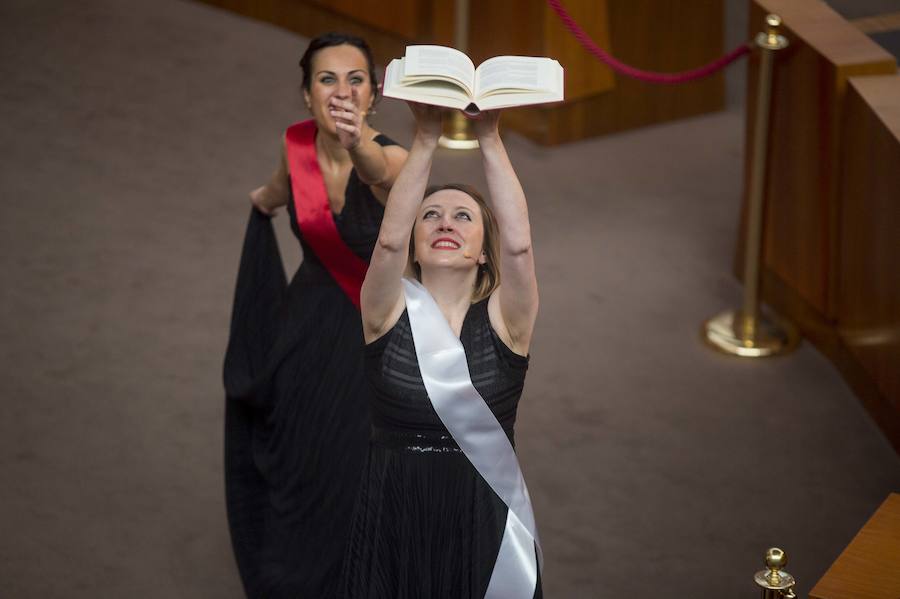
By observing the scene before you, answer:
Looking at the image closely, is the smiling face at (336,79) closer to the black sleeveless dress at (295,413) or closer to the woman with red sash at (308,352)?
the woman with red sash at (308,352)

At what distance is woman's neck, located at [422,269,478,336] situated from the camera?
10.3 ft

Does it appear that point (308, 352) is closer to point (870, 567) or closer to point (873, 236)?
point (870, 567)

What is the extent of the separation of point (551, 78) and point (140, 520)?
93.5 inches

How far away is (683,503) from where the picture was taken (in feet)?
15.6

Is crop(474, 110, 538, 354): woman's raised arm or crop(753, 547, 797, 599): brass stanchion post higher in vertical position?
crop(474, 110, 538, 354): woman's raised arm

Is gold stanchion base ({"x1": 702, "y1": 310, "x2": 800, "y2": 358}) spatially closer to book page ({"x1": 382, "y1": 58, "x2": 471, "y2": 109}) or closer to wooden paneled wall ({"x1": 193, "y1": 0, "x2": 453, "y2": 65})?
wooden paneled wall ({"x1": 193, "y1": 0, "x2": 453, "y2": 65})

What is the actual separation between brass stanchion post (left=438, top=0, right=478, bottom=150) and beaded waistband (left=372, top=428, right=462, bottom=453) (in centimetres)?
406

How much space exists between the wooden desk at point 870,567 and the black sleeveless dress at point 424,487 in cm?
76

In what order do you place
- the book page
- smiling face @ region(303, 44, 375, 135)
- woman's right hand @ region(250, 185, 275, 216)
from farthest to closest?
woman's right hand @ region(250, 185, 275, 216), smiling face @ region(303, 44, 375, 135), the book page

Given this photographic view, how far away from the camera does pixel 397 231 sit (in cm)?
298

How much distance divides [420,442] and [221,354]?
252cm

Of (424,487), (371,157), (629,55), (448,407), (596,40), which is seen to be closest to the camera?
(448,407)

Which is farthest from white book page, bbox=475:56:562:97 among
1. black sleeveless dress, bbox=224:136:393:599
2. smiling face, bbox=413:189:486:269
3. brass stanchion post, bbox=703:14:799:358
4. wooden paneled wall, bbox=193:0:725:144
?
wooden paneled wall, bbox=193:0:725:144

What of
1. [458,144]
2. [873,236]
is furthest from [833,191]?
[458,144]
